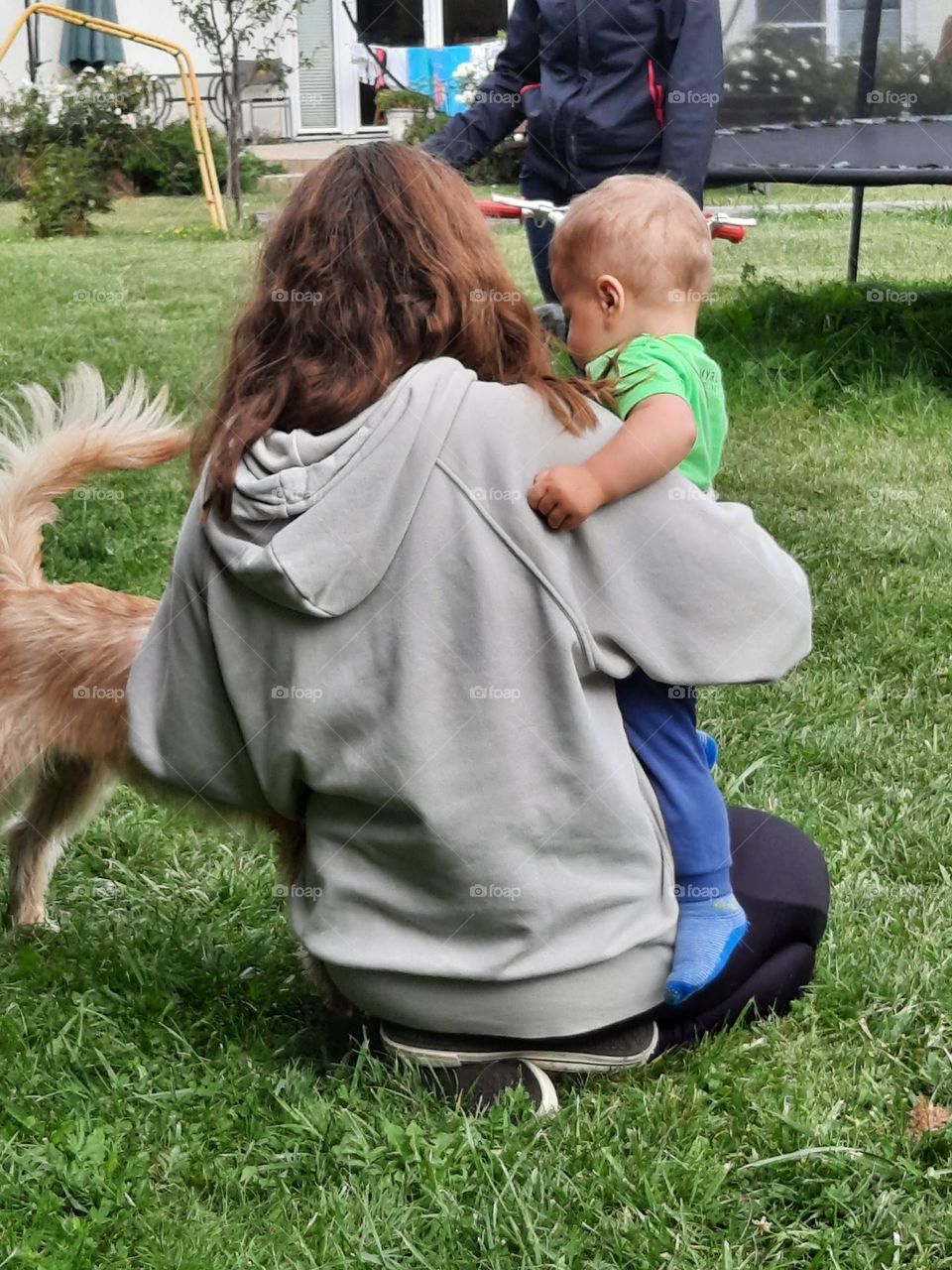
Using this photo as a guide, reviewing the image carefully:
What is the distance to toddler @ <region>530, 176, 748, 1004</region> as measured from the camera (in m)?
2.28

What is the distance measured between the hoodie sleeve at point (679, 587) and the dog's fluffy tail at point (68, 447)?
3.77 ft

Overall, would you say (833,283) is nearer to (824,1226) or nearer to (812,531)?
(812,531)

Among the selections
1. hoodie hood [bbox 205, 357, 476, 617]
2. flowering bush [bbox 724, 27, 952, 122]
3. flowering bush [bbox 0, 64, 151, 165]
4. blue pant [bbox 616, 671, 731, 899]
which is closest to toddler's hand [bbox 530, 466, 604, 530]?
hoodie hood [bbox 205, 357, 476, 617]

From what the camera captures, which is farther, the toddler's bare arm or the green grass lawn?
the green grass lawn

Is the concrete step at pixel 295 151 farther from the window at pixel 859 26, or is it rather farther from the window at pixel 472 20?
the window at pixel 859 26

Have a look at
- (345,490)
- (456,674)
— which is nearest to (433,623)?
(456,674)

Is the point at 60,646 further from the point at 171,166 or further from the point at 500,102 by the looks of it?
the point at 171,166

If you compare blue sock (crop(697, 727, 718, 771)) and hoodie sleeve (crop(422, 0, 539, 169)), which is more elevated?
hoodie sleeve (crop(422, 0, 539, 169))

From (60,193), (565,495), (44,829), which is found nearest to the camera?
(565,495)

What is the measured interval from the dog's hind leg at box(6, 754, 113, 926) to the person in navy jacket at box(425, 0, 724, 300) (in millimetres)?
3136

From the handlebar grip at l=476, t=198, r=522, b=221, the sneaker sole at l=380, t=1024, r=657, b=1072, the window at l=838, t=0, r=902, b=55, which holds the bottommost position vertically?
the sneaker sole at l=380, t=1024, r=657, b=1072

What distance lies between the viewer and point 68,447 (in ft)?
9.63

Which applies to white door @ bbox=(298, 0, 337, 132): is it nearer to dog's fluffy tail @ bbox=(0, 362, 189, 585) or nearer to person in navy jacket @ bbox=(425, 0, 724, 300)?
person in navy jacket @ bbox=(425, 0, 724, 300)

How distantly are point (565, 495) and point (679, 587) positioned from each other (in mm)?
230
